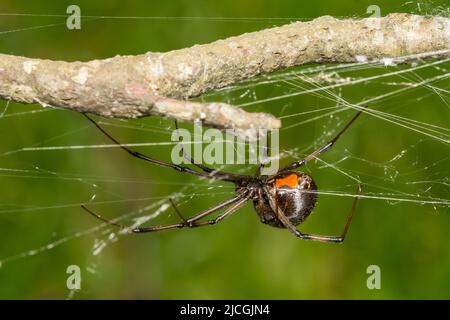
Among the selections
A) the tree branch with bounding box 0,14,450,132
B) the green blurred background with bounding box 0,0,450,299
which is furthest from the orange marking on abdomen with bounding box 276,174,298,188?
the tree branch with bounding box 0,14,450,132

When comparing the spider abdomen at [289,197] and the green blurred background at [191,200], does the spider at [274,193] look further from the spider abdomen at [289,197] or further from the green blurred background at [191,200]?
the green blurred background at [191,200]

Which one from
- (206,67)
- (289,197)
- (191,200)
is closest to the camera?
(206,67)

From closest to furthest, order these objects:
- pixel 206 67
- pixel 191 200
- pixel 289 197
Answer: pixel 206 67, pixel 289 197, pixel 191 200

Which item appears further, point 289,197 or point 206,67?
point 289,197

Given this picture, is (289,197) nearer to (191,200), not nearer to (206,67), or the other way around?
(191,200)

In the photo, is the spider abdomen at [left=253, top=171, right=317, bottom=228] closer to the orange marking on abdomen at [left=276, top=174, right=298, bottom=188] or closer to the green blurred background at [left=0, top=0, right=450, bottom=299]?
the orange marking on abdomen at [left=276, top=174, right=298, bottom=188]

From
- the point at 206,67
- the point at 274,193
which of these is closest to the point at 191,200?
the point at 274,193
